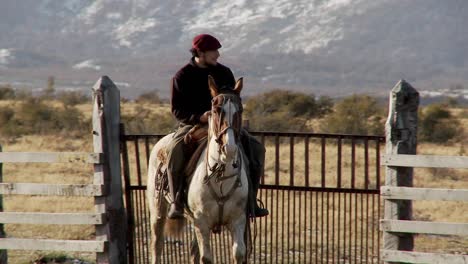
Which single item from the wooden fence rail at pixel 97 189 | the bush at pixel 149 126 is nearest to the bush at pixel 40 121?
the bush at pixel 149 126

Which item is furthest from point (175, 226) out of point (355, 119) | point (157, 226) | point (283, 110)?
point (283, 110)

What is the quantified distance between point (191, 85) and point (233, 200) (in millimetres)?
1392

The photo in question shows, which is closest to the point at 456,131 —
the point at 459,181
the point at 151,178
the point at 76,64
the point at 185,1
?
the point at 459,181

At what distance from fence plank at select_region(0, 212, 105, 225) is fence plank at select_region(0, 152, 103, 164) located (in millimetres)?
588

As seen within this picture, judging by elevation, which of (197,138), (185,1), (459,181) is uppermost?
(185,1)

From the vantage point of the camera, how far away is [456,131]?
128 feet

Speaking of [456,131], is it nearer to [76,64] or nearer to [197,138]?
[197,138]

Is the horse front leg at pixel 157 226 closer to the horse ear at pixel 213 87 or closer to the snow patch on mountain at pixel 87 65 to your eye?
the horse ear at pixel 213 87

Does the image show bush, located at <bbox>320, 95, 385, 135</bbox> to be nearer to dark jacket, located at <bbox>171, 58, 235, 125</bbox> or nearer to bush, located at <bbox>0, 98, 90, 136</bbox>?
bush, located at <bbox>0, 98, 90, 136</bbox>

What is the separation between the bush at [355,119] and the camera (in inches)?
1443

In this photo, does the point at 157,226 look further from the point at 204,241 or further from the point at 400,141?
the point at 400,141

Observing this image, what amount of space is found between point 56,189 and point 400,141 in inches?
148

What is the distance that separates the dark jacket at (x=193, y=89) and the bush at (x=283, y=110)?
23838 mm

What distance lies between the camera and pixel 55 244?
1189 centimetres
